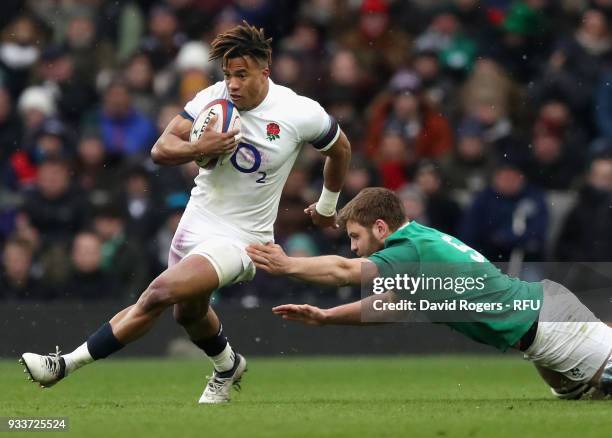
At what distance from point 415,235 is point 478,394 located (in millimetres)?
1912

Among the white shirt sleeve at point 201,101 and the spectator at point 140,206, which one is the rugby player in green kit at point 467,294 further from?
the spectator at point 140,206

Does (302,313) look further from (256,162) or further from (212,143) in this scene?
(256,162)

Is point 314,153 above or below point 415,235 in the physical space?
below

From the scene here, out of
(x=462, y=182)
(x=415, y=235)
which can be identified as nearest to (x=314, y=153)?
(x=462, y=182)

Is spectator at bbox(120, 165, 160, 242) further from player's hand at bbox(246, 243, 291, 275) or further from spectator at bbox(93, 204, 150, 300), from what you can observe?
player's hand at bbox(246, 243, 291, 275)

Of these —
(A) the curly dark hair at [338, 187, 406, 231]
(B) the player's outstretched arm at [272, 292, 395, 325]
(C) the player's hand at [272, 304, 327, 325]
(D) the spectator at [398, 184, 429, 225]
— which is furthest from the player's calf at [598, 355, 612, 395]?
(D) the spectator at [398, 184, 429, 225]

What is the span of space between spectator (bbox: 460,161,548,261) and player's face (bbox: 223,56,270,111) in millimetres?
5613

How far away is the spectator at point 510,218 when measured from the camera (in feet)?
47.0

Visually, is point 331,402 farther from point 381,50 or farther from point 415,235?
point 381,50

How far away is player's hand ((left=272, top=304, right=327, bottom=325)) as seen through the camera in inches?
295

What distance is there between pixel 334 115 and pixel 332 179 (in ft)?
19.8

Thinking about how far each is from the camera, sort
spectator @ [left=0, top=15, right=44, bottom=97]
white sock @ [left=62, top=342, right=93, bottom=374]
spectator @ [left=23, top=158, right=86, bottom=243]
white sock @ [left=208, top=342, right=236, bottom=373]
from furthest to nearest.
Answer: spectator @ [left=0, top=15, right=44, bottom=97]
spectator @ [left=23, top=158, right=86, bottom=243]
white sock @ [left=208, top=342, right=236, bottom=373]
white sock @ [left=62, top=342, right=93, bottom=374]

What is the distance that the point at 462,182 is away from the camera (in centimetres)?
1535

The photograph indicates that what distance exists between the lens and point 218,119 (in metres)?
8.88
